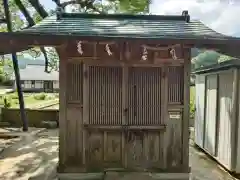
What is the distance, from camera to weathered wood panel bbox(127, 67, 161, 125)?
4.79m

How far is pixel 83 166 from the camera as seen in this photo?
16.0ft

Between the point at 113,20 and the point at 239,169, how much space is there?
3.69 m

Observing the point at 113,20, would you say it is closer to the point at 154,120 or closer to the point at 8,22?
the point at 154,120

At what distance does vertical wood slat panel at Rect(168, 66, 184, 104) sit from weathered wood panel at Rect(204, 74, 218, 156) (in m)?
1.91

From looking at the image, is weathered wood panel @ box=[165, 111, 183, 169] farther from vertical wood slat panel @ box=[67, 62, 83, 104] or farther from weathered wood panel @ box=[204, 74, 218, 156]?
weathered wood panel @ box=[204, 74, 218, 156]

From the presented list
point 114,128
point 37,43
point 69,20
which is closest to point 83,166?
point 114,128

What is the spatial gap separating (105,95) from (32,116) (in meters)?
8.30

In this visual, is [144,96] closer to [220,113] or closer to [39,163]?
[220,113]

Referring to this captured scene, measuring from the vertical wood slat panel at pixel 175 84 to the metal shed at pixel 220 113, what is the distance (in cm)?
111

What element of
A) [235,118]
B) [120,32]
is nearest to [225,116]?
[235,118]

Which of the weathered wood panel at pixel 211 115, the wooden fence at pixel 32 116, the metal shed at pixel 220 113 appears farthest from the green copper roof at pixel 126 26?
the wooden fence at pixel 32 116

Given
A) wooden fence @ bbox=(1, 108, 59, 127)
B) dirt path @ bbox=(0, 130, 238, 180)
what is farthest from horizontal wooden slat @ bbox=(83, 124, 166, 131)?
wooden fence @ bbox=(1, 108, 59, 127)

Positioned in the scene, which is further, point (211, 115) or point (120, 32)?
point (211, 115)

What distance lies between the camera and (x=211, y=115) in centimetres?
666
